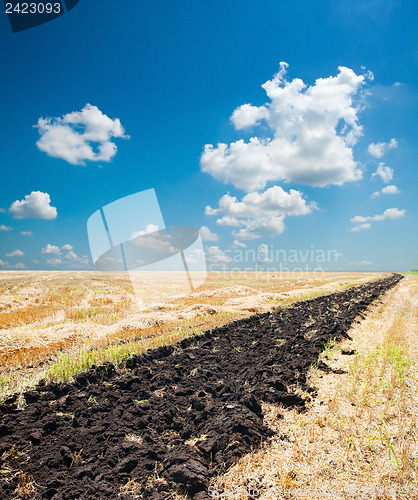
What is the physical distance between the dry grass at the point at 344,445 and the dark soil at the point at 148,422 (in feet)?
1.01

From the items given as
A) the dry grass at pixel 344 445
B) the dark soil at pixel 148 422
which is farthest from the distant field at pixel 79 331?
the dry grass at pixel 344 445

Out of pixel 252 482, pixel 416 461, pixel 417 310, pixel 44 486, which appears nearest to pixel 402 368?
pixel 416 461

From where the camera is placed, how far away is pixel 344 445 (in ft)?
13.8

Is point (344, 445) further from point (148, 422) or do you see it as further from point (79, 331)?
point (79, 331)

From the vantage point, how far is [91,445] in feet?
13.7

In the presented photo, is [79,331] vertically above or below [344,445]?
above

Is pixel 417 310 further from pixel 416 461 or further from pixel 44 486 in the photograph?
pixel 44 486

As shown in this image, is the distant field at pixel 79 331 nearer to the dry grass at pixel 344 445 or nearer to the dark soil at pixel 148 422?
the dark soil at pixel 148 422

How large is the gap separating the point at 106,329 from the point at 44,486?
338 inches

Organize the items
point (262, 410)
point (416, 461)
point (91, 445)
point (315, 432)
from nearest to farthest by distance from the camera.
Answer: point (416, 461), point (91, 445), point (315, 432), point (262, 410)

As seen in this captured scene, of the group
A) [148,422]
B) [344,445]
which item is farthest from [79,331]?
[344,445]

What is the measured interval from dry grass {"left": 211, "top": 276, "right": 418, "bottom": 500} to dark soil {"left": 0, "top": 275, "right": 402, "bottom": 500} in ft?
1.01

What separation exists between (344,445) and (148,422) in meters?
2.99

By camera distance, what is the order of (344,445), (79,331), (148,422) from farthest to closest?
1. (79,331)
2. (148,422)
3. (344,445)
